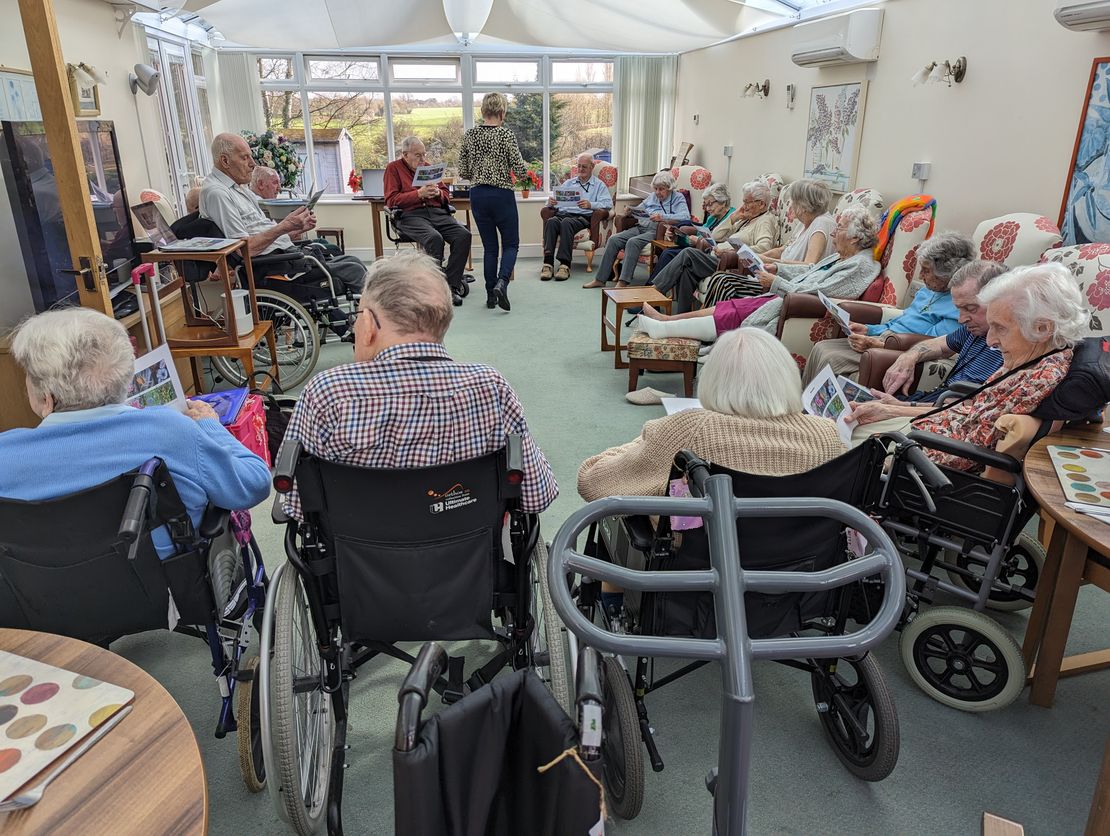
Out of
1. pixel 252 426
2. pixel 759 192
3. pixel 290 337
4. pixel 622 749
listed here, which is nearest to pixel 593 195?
pixel 759 192

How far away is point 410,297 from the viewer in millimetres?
1617

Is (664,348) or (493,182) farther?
(493,182)

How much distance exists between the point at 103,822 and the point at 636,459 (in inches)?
49.0

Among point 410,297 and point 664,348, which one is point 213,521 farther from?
point 664,348

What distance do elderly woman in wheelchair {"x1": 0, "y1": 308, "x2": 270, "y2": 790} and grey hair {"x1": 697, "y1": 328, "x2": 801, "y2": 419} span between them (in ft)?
3.32

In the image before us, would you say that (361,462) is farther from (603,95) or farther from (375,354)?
(603,95)

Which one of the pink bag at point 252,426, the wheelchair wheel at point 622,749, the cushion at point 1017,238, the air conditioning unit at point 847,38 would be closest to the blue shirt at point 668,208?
the air conditioning unit at point 847,38

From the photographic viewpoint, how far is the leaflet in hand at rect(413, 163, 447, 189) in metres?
6.00

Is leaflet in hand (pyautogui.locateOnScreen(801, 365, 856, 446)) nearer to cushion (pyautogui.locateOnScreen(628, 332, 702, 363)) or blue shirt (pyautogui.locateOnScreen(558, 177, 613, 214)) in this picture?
cushion (pyautogui.locateOnScreen(628, 332, 702, 363))

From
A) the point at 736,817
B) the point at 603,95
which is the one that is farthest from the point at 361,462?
the point at 603,95

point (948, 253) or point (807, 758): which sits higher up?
point (948, 253)

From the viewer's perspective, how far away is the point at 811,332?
3750 mm

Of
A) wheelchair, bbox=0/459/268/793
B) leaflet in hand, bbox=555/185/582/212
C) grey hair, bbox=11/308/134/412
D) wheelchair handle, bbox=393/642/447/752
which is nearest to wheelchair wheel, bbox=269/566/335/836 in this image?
wheelchair, bbox=0/459/268/793

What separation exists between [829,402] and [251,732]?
188 cm
